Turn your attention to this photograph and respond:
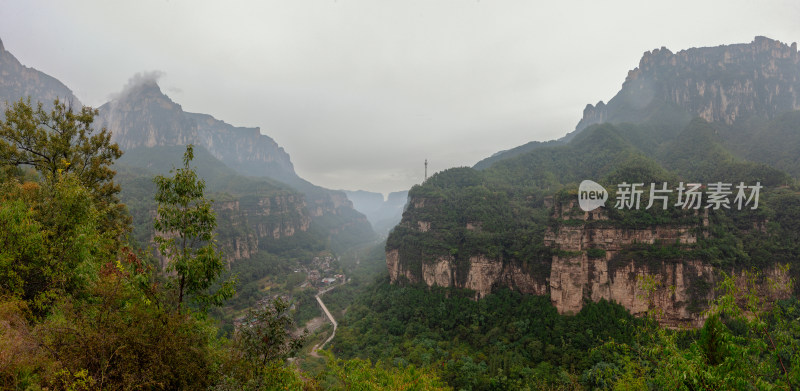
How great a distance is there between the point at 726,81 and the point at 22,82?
863 feet

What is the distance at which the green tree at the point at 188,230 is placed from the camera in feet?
20.5

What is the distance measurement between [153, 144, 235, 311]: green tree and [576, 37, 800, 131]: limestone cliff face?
13993 cm

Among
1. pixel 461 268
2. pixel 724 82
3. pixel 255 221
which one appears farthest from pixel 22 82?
pixel 724 82

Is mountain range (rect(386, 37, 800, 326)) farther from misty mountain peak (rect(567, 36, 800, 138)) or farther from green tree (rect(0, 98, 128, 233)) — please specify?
green tree (rect(0, 98, 128, 233))

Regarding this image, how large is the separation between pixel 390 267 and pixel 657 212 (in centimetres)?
4297

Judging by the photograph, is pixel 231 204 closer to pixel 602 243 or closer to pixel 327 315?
pixel 327 315

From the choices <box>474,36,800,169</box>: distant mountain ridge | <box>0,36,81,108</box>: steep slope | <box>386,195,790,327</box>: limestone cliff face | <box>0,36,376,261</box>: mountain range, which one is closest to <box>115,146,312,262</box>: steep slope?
<box>0,36,376,261</box>: mountain range

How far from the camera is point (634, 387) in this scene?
35.8 ft

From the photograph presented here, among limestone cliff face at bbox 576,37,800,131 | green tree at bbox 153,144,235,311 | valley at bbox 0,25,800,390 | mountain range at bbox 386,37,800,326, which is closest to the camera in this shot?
valley at bbox 0,25,800,390

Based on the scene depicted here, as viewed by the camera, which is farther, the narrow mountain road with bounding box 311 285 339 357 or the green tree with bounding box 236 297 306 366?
the narrow mountain road with bounding box 311 285 339 357

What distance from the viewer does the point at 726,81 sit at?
95.1 meters

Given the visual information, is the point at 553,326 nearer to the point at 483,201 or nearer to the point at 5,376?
the point at 483,201

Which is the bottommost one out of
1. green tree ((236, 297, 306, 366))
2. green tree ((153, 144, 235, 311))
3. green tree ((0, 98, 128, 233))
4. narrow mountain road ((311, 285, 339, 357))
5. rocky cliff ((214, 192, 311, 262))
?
narrow mountain road ((311, 285, 339, 357))

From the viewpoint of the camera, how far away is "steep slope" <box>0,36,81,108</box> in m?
110
